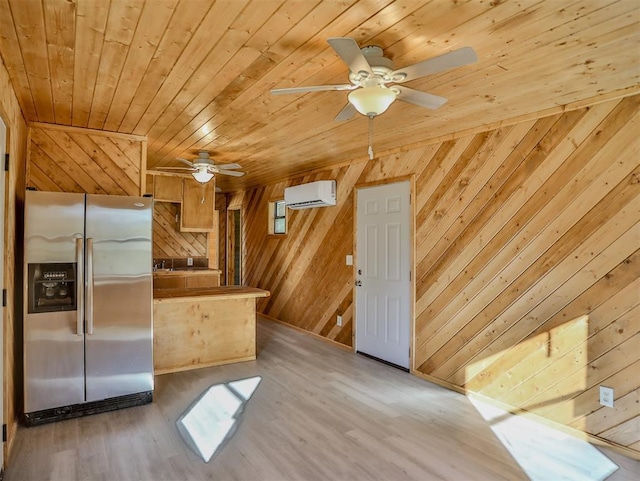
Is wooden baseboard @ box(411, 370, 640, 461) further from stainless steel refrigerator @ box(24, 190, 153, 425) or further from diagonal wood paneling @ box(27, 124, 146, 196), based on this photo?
diagonal wood paneling @ box(27, 124, 146, 196)

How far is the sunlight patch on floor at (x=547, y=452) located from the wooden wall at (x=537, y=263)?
15cm

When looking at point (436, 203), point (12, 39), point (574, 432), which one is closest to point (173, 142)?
point (12, 39)

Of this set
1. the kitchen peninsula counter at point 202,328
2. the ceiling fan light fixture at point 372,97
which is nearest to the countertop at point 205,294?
the kitchen peninsula counter at point 202,328

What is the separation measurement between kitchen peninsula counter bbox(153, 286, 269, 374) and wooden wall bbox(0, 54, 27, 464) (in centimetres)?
121

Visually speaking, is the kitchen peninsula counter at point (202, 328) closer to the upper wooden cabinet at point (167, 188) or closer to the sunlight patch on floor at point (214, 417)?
the sunlight patch on floor at point (214, 417)

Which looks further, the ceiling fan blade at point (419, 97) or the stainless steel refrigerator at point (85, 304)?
the stainless steel refrigerator at point (85, 304)

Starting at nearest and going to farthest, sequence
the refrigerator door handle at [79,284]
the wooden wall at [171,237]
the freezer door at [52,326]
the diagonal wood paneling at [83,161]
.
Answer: the freezer door at [52,326]
the refrigerator door handle at [79,284]
the diagonal wood paneling at [83,161]
the wooden wall at [171,237]

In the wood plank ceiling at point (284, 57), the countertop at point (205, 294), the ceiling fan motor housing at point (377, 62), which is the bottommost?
the countertop at point (205, 294)

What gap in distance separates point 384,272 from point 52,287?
128 inches

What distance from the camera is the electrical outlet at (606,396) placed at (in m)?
2.75

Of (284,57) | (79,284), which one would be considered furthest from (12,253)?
(284,57)

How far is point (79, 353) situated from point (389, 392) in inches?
106

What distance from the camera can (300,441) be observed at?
9.28 ft

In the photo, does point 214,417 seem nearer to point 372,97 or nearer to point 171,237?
point 372,97
